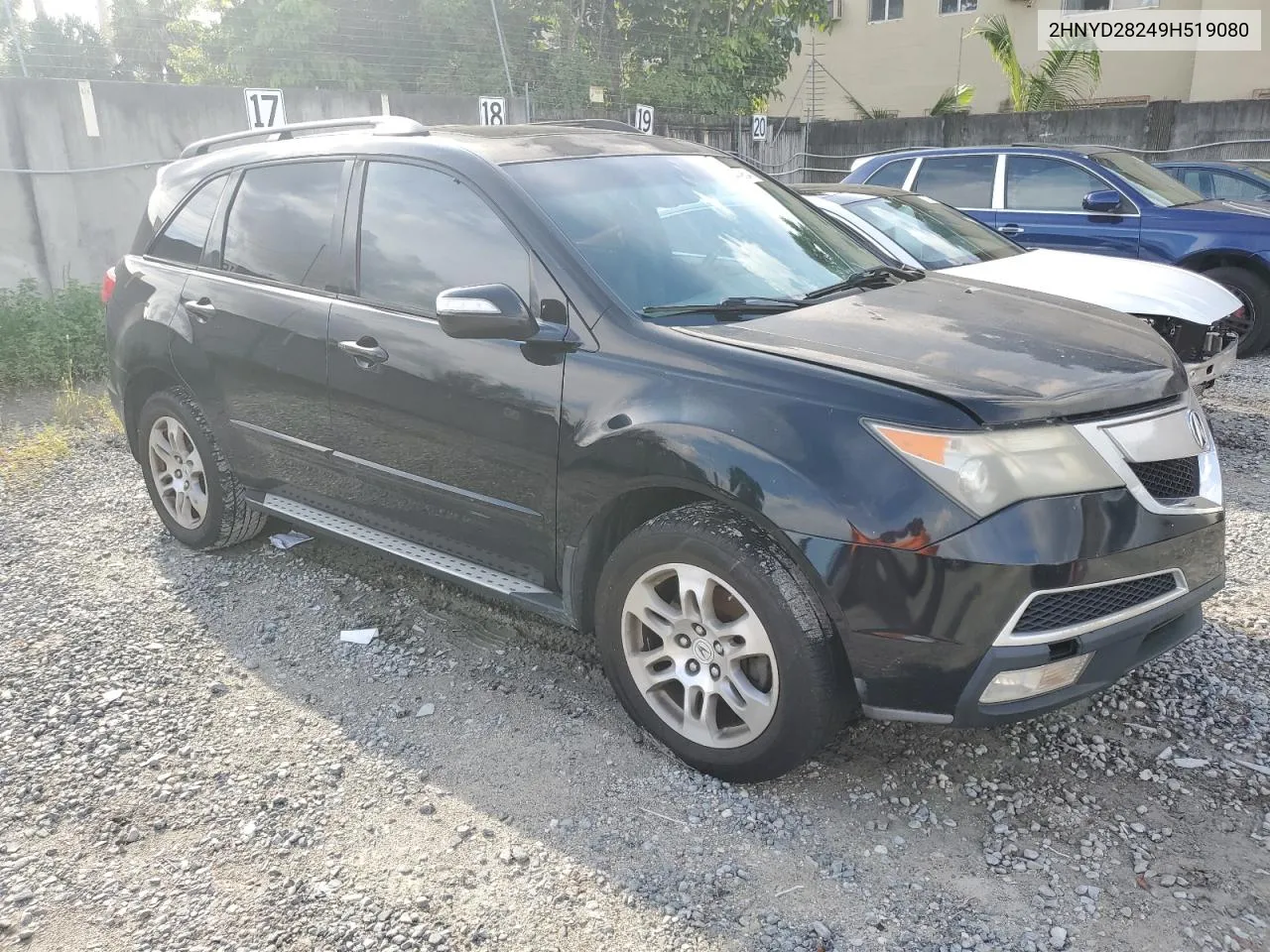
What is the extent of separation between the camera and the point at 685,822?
2.85m

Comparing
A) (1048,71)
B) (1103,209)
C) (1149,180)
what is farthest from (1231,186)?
(1048,71)

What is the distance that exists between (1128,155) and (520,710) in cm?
825

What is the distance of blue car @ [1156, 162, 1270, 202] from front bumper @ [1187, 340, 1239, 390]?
587cm

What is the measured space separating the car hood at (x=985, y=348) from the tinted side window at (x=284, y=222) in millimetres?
1732

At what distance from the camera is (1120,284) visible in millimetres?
6211

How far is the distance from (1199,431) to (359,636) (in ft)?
10.1

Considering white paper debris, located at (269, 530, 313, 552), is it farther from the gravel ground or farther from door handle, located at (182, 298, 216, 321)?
door handle, located at (182, 298, 216, 321)

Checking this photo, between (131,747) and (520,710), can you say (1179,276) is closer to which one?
(520,710)

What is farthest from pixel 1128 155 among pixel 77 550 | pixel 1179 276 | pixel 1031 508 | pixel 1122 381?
pixel 77 550

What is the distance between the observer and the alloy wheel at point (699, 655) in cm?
285

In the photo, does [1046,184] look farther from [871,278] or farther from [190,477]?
[190,477]

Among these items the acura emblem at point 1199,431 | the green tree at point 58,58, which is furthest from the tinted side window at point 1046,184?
the green tree at point 58,58

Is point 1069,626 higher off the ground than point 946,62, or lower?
lower

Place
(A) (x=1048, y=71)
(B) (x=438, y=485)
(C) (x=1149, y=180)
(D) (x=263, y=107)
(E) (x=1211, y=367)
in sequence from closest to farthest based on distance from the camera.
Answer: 1. (B) (x=438, y=485)
2. (E) (x=1211, y=367)
3. (C) (x=1149, y=180)
4. (D) (x=263, y=107)
5. (A) (x=1048, y=71)
